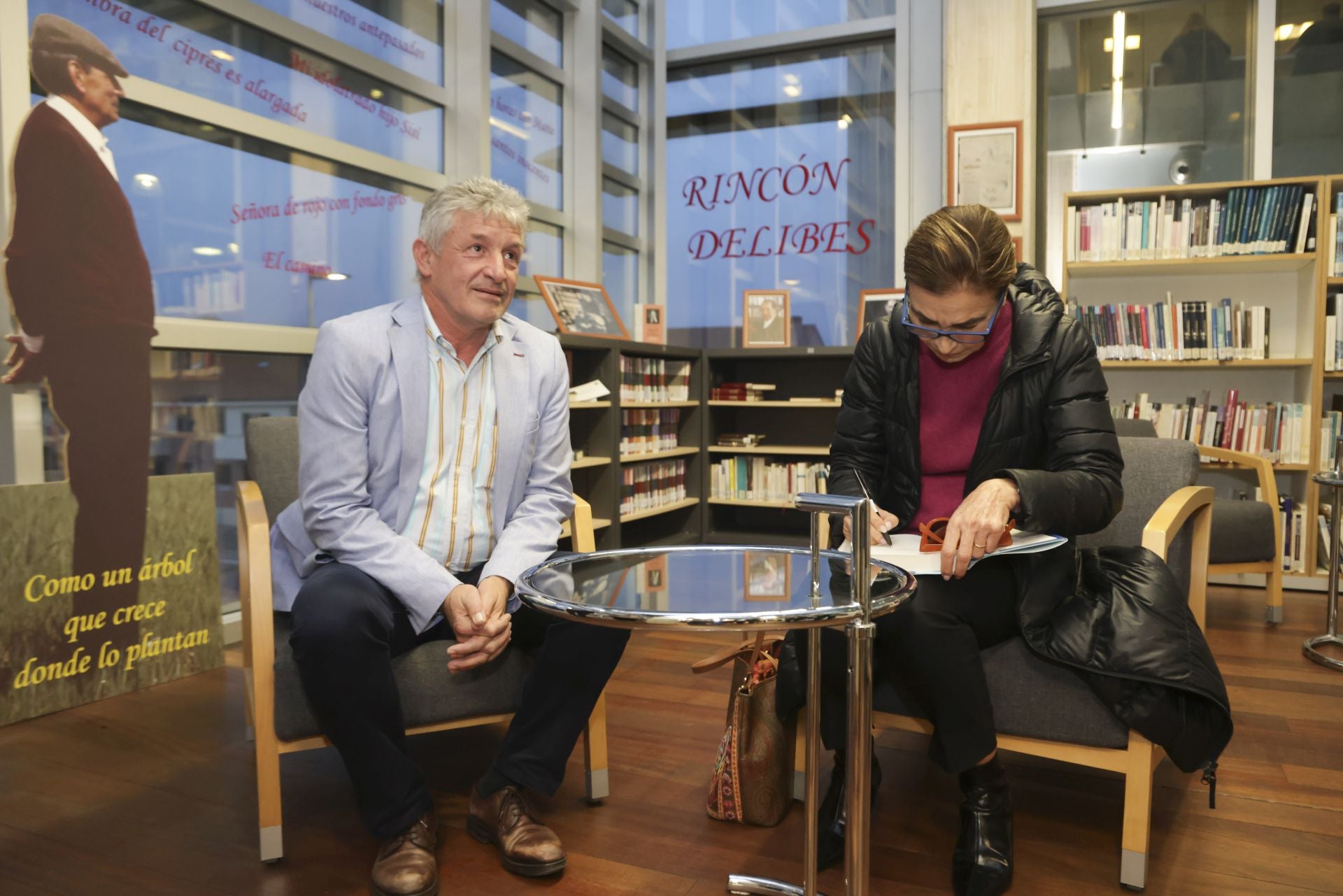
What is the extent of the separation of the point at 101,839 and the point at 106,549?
106 cm

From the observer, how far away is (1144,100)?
4871 millimetres

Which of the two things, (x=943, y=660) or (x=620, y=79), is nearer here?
(x=943, y=660)

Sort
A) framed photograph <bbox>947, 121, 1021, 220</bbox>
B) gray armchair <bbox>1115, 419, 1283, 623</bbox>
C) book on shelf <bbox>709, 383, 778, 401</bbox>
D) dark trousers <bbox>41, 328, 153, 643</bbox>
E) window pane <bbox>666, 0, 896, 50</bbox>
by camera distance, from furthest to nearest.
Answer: window pane <bbox>666, 0, 896, 50</bbox> → book on shelf <bbox>709, 383, 778, 401</bbox> → framed photograph <bbox>947, 121, 1021, 220</bbox> → gray armchair <bbox>1115, 419, 1283, 623</bbox> → dark trousers <bbox>41, 328, 153, 643</bbox>

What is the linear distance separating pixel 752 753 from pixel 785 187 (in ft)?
14.6

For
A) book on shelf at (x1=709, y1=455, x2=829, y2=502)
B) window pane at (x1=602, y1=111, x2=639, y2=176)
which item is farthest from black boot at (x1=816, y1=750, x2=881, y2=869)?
window pane at (x1=602, y1=111, x2=639, y2=176)

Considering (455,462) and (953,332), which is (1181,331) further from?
(455,462)

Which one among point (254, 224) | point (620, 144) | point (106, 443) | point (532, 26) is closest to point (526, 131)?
point (532, 26)

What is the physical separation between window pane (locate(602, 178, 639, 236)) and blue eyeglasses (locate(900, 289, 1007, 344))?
3937 mm

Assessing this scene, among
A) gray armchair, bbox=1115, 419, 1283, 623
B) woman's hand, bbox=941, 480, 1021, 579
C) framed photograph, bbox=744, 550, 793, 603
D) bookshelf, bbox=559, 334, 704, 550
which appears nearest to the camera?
→ framed photograph, bbox=744, 550, 793, 603

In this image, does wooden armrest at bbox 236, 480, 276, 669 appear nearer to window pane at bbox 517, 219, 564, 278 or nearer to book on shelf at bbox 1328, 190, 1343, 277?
window pane at bbox 517, 219, 564, 278

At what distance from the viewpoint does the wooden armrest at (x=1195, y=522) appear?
76.5 inches

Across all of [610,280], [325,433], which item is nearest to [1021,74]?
[610,280]

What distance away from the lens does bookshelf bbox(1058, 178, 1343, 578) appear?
4191mm

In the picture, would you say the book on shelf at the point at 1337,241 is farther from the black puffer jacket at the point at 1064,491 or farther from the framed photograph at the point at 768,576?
the framed photograph at the point at 768,576
